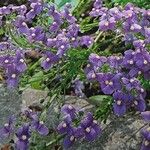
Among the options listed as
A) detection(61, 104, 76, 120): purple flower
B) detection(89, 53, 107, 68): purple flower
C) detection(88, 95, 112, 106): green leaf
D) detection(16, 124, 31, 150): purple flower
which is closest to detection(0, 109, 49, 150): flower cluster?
detection(16, 124, 31, 150): purple flower

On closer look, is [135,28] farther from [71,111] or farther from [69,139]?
[69,139]

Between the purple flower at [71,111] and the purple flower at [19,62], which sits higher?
the purple flower at [19,62]

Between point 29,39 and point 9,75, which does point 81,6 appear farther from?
point 9,75

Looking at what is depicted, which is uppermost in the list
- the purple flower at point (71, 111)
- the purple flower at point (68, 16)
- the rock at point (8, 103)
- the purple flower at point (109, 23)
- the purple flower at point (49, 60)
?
the purple flower at point (109, 23)

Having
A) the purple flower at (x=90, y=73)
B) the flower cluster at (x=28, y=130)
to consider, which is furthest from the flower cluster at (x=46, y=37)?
the flower cluster at (x=28, y=130)

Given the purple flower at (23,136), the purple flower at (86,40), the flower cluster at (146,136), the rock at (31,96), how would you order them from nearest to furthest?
the flower cluster at (146,136) < the purple flower at (23,136) < the purple flower at (86,40) < the rock at (31,96)

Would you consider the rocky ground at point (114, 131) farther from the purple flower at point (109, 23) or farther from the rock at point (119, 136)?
the purple flower at point (109, 23)
